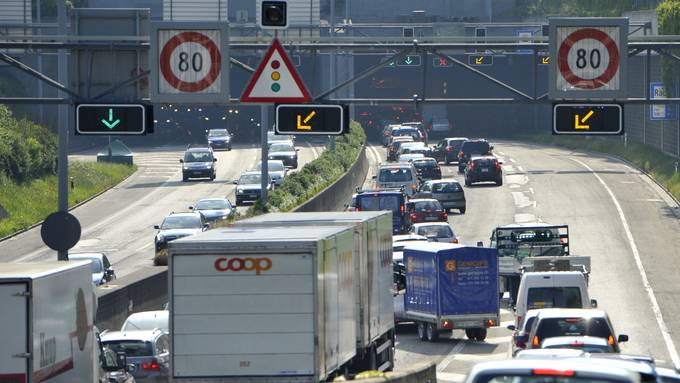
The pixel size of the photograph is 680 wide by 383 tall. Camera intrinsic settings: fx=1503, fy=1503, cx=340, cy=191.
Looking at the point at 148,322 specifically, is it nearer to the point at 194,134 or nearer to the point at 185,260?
the point at 185,260

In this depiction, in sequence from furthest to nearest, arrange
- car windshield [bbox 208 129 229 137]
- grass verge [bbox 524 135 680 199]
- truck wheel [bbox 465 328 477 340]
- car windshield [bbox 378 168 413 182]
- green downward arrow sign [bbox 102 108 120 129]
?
1. car windshield [bbox 208 129 229 137]
2. grass verge [bbox 524 135 680 199]
3. car windshield [bbox 378 168 413 182]
4. truck wheel [bbox 465 328 477 340]
5. green downward arrow sign [bbox 102 108 120 129]

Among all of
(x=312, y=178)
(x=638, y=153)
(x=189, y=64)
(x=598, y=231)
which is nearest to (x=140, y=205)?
(x=312, y=178)

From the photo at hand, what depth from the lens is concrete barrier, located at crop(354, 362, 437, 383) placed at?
19281 millimetres

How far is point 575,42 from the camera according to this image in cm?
2734

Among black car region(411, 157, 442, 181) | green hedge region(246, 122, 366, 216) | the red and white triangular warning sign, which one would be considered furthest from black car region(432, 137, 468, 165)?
the red and white triangular warning sign

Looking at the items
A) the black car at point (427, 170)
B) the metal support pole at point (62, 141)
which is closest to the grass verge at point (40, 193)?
the black car at point (427, 170)

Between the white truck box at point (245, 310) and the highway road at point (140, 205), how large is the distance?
26352 millimetres

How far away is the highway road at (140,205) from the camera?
51.2m

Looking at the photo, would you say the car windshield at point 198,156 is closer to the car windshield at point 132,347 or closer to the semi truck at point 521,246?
the semi truck at point 521,246

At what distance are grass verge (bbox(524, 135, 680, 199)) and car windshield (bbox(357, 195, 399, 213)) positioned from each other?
16702 mm

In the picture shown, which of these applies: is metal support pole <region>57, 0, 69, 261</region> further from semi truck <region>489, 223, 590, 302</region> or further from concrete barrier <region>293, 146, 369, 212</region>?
concrete barrier <region>293, 146, 369, 212</region>

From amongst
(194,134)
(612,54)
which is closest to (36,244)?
(612,54)

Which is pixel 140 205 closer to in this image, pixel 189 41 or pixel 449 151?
pixel 449 151

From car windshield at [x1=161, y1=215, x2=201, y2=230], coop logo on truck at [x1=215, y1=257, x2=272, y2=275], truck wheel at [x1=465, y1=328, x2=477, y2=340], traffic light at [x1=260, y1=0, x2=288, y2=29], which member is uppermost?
traffic light at [x1=260, y1=0, x2=288, y2=29]
